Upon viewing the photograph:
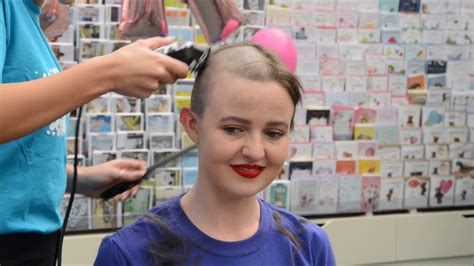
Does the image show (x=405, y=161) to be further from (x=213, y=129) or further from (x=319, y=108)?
(x=213, y=129)

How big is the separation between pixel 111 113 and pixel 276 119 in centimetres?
140

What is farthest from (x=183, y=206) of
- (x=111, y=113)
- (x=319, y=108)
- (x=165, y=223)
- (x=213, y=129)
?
(x=319, y=108)

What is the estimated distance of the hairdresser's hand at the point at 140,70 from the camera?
3.28 ft

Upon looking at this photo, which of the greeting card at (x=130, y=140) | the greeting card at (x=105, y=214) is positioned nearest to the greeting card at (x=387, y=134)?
the greeting card at (x=130, y=140)

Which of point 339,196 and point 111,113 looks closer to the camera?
point 111,113

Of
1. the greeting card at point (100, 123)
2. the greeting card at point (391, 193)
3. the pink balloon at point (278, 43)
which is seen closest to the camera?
the pink balloon at point (278, 43)

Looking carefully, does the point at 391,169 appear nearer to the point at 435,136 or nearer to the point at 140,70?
the point at 435,136

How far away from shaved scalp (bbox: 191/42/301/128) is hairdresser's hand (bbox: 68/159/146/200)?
0.27 meters

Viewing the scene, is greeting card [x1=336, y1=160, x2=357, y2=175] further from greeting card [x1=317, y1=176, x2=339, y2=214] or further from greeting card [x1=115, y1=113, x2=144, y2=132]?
greeting card [x1=115, y1=113, x2=144, y2=132]

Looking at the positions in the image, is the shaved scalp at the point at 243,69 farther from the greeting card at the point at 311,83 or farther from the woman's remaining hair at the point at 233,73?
the greeting card at the point at 311,83

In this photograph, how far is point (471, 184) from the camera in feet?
10.2

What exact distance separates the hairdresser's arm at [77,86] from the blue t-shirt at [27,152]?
0.13 metres

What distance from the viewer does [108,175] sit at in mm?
1403

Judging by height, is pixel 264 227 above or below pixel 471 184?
above
